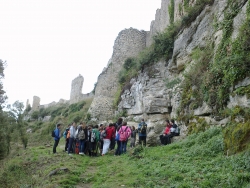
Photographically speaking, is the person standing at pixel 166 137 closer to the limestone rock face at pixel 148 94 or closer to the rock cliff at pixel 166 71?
the rock cliff at pixel 166 71

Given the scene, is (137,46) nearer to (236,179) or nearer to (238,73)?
(238,73)

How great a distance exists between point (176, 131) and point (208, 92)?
2.53 metres

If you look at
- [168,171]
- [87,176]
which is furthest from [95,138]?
[168,171]

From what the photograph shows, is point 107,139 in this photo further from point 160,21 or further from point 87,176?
point 160,21

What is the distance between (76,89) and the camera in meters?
38.8

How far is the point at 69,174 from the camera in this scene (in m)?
7.20

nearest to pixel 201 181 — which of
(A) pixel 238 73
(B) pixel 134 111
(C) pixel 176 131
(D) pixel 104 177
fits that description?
(D) pixel 104 177

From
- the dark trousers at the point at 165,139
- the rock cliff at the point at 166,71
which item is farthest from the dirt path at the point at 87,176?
the rock cliff at the point at 166,71

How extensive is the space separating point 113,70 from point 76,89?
15.2m

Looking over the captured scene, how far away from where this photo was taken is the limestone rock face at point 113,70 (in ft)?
76.9

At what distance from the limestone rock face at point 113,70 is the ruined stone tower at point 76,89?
12.7 meters

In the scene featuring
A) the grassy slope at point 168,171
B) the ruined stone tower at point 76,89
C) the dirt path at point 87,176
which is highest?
the ruined stone tower at point 76,89

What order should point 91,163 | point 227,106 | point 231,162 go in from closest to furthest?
point 231,162 < point 227,106 < point 91,163

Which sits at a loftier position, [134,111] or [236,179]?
[134,111]
